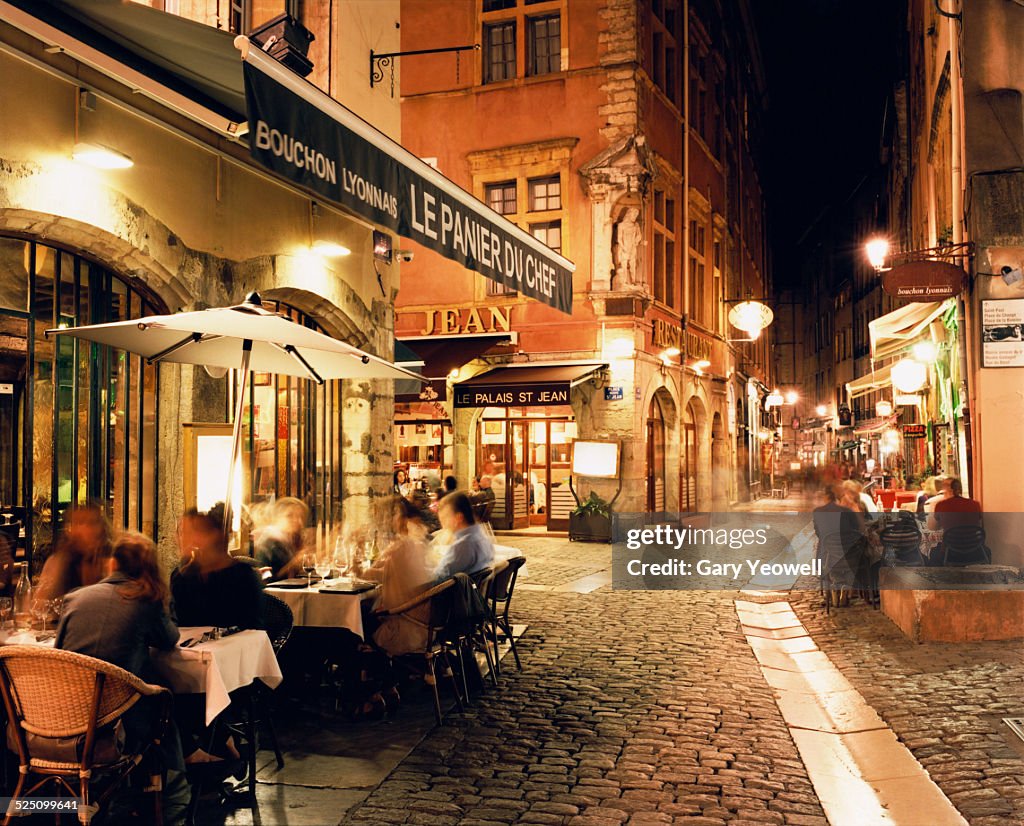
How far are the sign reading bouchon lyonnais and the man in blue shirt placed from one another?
9.40 metres

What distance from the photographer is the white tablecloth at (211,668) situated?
14.3ft

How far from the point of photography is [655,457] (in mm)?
20703

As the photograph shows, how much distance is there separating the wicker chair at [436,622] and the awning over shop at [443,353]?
10.3m

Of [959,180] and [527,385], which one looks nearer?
[959,180]

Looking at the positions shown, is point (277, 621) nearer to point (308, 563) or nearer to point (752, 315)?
point (308, 563)

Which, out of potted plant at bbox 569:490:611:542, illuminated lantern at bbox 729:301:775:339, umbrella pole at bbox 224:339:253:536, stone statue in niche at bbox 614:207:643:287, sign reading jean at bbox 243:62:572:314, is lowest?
potted plant at bbox 569:490:611:542

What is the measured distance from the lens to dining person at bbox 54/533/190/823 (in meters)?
4.04

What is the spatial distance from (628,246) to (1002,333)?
8.86 m

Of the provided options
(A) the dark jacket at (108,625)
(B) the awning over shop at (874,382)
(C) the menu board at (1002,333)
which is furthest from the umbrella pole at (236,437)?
(B) the awning over shop at (874,382)

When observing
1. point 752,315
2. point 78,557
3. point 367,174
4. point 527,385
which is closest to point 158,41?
point 367,174

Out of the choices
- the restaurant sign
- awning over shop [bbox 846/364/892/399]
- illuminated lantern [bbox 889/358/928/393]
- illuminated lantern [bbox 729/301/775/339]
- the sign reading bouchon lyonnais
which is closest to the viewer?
the restaurant sign

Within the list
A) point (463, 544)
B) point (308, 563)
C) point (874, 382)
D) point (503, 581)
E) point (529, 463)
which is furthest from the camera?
point (529, 463)

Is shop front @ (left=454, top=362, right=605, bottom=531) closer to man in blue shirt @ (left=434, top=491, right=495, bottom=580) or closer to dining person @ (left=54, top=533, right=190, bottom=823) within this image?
man in blue shirt @ (left=434, top=491, right=495, bottom=580)

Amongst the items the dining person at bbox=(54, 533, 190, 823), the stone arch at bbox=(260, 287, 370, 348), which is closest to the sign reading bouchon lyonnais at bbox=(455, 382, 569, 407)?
the stone arch at bbox=(260, 287, 370, 348)
